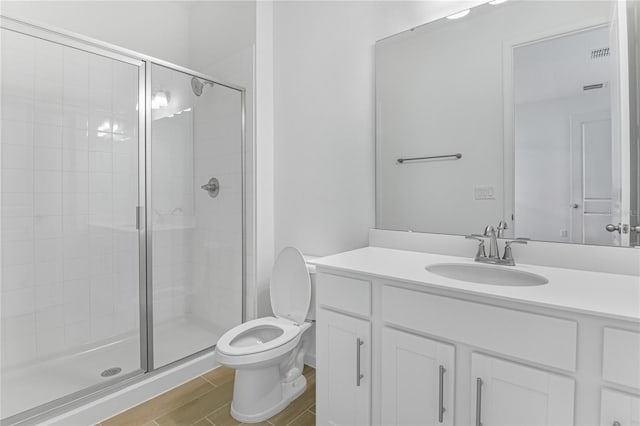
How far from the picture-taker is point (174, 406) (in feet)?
5.91

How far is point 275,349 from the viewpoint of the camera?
165 centimetres

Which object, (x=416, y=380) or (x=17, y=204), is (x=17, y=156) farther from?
(x=416, y=380)

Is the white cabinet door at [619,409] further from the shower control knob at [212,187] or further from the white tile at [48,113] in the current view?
the white tile at [48,113]

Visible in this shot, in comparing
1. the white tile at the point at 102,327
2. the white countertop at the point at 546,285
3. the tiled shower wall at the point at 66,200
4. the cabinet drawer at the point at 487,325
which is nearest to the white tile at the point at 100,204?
the tiled shower wall at the point at 66,200

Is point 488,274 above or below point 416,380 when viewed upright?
above

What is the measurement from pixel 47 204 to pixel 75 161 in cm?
30

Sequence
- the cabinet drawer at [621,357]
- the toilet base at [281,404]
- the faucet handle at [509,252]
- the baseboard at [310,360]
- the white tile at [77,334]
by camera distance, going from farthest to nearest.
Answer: the baseboard at [310,360], the white tile at [77,334], the toilet base at [281,404], the faucet handle at [509,252], the cabinet drawer at [621,357]

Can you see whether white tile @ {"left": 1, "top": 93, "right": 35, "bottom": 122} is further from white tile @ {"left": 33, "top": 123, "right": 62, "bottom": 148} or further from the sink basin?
the sink basin

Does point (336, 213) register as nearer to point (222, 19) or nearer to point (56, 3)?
point (222, 19)

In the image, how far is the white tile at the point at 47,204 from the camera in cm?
196

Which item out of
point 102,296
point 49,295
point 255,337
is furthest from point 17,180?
point 255,337

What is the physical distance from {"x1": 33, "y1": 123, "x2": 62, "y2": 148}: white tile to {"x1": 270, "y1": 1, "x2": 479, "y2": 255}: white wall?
1.31 metres

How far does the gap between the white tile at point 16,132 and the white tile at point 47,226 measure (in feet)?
1.44

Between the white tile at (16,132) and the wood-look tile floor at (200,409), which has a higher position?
the white tile at (16,132)
